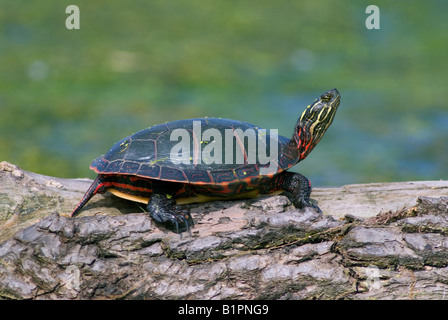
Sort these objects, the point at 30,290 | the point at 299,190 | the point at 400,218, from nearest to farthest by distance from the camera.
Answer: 1. the point at 30,290
2. the point at 400,218
3. the point at 299,190

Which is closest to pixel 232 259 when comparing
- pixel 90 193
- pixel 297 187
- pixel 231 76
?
pixel 297 187

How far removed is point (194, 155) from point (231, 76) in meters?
6.25

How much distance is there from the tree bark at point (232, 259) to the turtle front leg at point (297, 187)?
1.06 ft

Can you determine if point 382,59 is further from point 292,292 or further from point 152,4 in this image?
point 292,292

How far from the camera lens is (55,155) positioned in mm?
7203

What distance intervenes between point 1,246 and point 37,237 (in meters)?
0.19

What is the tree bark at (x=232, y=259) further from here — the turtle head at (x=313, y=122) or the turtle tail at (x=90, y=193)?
the turtle head at (x=313, y=122)

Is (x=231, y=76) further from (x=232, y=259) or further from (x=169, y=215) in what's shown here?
(x=232, y=259)

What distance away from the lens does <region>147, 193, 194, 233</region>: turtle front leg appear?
2.90 m

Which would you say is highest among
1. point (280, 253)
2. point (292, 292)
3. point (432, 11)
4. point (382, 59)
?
point (432, 11)

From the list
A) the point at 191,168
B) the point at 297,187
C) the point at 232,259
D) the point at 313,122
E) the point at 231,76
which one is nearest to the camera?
the point at 232,259

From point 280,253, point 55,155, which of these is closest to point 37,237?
point 280,253

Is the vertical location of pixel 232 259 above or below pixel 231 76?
below

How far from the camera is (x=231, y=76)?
927 cm
